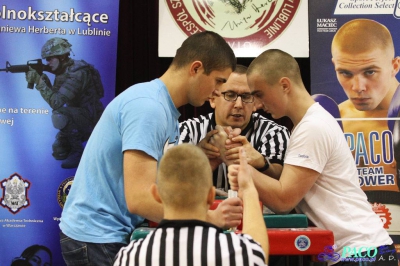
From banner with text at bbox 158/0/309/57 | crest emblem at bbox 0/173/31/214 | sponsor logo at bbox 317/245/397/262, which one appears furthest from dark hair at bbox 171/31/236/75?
crest emblem at bbox 0/173/31/214

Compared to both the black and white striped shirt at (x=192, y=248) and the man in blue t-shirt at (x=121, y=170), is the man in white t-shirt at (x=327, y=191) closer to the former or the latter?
the man in blue t-shirt at (x=121, y=170)

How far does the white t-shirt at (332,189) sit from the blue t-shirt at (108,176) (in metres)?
0.62

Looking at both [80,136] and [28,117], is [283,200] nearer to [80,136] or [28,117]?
[80,136]

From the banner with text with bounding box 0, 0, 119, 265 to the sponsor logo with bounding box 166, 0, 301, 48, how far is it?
2.42ft

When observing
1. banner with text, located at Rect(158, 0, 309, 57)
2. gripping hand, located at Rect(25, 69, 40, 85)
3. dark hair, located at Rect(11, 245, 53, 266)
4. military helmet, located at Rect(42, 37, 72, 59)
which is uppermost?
banner with text, located at Rect(158, 0, 309, 57)

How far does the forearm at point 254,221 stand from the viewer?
1530 mm

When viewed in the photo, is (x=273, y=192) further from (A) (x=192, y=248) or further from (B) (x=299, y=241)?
(A) (x=192, y=248)

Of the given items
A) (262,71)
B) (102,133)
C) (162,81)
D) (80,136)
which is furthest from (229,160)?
(80,136)

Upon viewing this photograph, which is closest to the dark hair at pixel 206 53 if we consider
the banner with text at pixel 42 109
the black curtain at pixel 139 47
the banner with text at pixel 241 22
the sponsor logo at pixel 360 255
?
the sponsor logo at pixel 360 255

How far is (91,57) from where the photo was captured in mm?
4078

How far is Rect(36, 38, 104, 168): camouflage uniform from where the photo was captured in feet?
13.1

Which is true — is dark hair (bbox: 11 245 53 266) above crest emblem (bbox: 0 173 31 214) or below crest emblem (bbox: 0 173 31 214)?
below

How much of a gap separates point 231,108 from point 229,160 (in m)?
0.77

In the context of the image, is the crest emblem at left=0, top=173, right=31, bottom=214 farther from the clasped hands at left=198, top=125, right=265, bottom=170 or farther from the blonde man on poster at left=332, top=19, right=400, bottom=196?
the blonde man on poster at left=332, top=19, right=400, bottom=196
